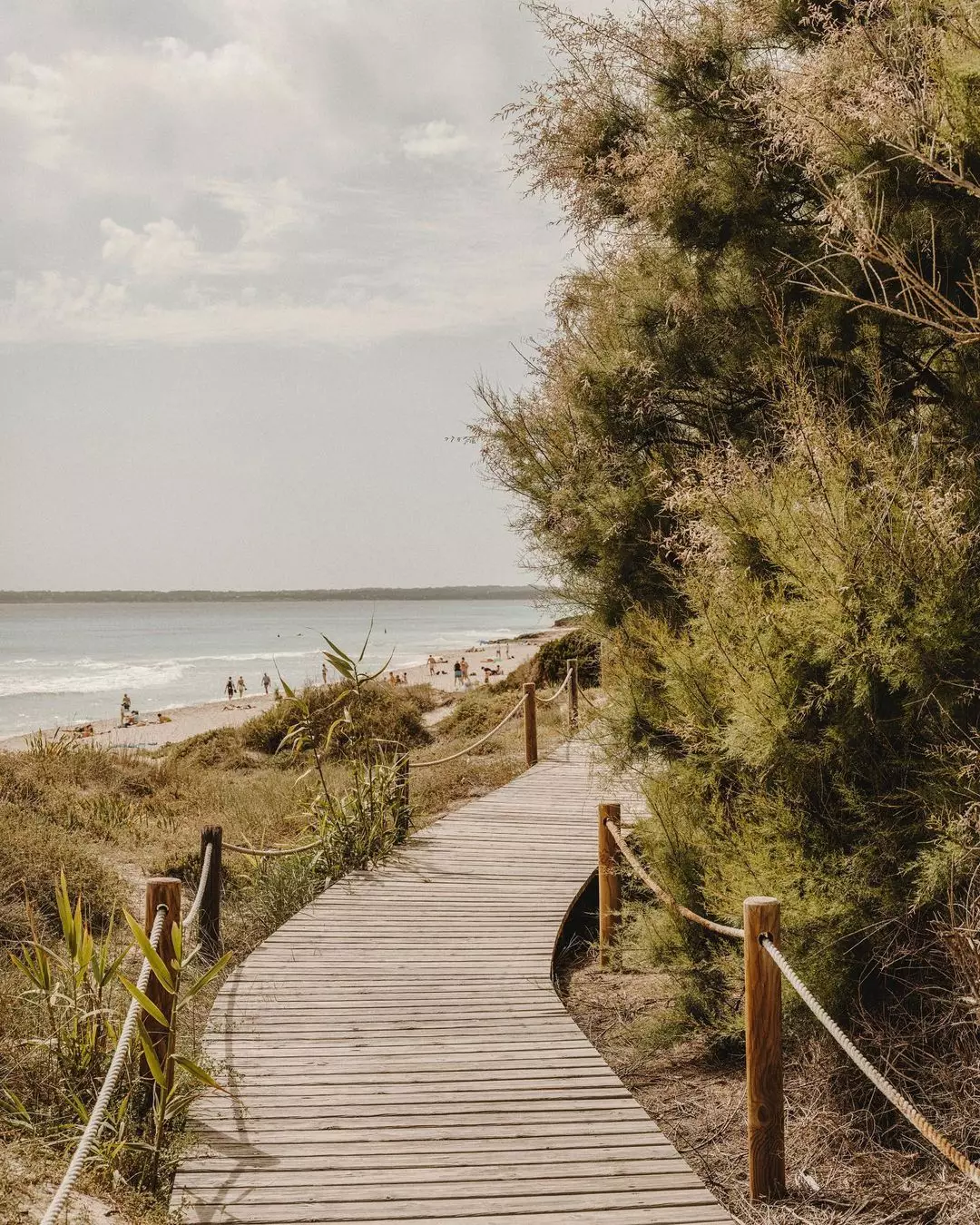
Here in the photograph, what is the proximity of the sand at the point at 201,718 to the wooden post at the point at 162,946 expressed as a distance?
14.8 meters

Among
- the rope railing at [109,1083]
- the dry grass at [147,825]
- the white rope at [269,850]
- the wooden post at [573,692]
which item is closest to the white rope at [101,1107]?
the rope railing at [109,1083]

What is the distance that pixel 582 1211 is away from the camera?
3.45 meters

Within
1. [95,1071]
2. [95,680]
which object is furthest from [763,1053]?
[95,680]

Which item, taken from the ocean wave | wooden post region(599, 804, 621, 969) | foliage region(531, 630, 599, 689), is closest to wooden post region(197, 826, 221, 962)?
wooden post region(599, 804, 621, 969)

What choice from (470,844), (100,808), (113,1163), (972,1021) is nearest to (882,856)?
(972,1021)

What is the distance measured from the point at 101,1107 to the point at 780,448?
611cm

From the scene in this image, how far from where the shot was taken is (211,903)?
21.9 ft

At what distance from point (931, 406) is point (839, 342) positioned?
2.73ft

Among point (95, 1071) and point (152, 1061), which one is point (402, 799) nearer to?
point (95, 1071)

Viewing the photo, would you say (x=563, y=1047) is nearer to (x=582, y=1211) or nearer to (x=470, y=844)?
(x=582, y=1211)

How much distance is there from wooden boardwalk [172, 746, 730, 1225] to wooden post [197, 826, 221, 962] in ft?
1.43

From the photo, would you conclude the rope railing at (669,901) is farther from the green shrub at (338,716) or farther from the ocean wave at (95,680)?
the ocean wave at (95,680)

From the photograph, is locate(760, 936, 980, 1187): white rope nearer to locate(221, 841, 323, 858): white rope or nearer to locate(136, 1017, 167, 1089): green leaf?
locate(136, 1017, 167, 1089): green leaf

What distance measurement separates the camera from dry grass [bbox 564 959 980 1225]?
154 inches
